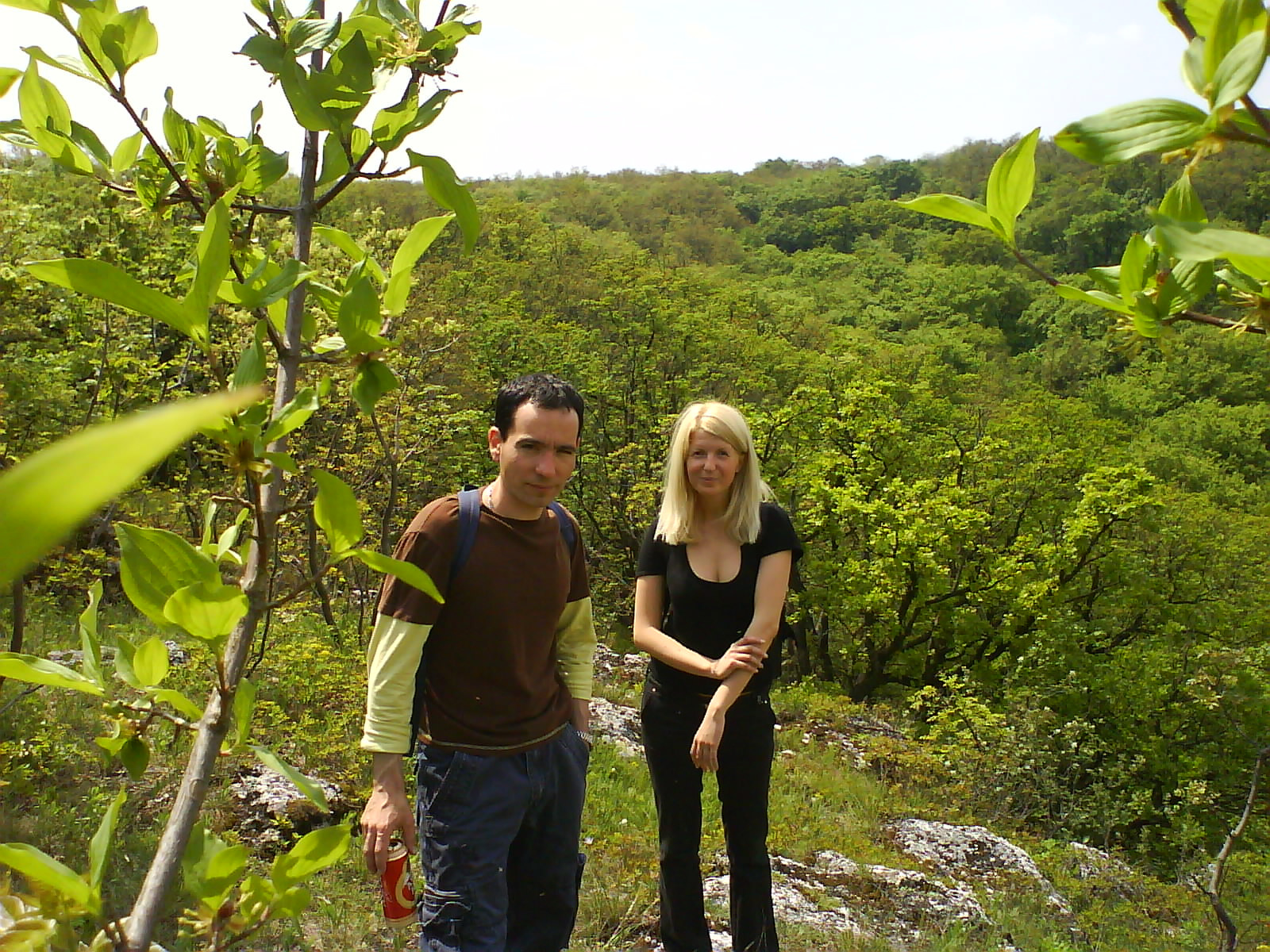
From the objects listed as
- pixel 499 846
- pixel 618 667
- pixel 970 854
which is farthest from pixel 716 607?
pixel 618 667

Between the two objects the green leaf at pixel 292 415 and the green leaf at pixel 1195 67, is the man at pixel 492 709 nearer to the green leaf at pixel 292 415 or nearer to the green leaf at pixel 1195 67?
the green leaf at pixel 292 415

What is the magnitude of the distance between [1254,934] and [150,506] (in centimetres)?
936

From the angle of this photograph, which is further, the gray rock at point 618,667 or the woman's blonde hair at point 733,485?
the gray rock at point 618,667

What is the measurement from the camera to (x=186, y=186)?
80cm

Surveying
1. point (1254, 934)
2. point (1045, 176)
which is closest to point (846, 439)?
point (1254, 934)

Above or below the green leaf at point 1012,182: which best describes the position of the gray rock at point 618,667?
below

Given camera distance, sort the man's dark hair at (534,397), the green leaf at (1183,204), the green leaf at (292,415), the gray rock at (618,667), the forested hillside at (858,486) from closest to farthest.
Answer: the green leaf at (1183,204) < the green leaf at (292,415) < the man's dark hair at (534,397) < the forested hillside at (858,486) < the gray rock at (618,667)

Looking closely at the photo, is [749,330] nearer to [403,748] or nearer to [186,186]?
[403,748]

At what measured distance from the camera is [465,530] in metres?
2.29

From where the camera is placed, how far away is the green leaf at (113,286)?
1.70 ft

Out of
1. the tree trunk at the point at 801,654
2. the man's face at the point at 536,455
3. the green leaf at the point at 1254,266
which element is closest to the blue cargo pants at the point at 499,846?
the man's face at the point at 536,455

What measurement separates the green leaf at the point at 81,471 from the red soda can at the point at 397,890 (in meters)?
2.11

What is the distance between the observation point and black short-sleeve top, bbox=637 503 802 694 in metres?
2.91

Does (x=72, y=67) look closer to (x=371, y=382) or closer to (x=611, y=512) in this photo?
(x=371, y=382)
